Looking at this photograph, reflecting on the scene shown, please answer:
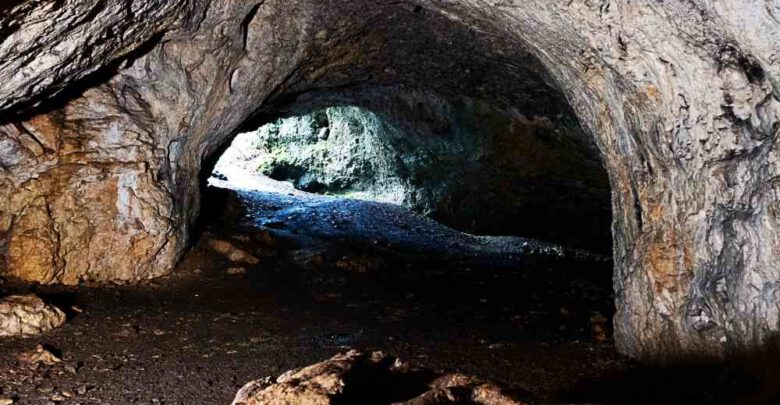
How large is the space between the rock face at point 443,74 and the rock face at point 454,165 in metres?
1.61

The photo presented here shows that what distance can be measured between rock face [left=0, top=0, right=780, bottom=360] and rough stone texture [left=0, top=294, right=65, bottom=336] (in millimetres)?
1421

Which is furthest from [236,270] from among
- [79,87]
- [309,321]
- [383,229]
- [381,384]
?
[381,384]

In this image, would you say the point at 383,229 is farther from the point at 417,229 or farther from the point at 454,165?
the point at 454,165

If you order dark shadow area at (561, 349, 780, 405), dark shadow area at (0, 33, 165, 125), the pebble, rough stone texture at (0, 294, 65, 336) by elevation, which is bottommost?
rough stone texture at (0, 294, 65, 336)

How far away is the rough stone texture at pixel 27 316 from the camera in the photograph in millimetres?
4363

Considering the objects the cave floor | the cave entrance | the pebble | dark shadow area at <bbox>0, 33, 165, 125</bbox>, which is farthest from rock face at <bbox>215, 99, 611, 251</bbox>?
dark shadow area at <bbox>0, 33, 165, 125</bbox>

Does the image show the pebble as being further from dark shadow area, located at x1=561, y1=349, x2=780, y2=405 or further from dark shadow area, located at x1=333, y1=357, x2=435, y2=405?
dark shadow area, located at x1=333, y1=357, x2=435, y2=405

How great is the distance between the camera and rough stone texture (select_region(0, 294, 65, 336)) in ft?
14.3

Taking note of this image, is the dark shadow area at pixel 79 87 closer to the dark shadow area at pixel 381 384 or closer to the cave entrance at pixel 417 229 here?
the cave entrance at pixel 417 229

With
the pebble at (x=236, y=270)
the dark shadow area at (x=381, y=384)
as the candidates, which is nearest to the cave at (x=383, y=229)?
the dark shadow area at (x=381, y=384)

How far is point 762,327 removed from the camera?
348 cm

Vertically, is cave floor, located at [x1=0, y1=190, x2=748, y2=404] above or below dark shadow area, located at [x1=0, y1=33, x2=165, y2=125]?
below

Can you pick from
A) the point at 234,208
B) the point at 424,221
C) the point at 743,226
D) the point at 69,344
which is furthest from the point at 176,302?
the point at 424,221

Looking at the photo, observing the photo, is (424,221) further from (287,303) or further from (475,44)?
(287,303)
